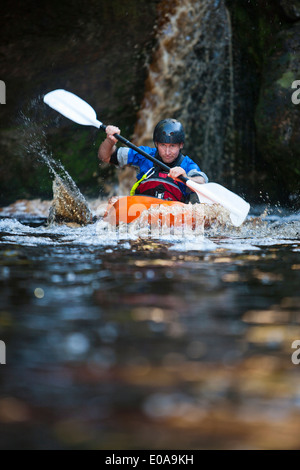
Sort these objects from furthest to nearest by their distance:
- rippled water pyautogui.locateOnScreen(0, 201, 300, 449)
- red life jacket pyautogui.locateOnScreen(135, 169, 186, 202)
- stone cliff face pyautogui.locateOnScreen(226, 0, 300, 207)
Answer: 1. stone cliff face pyautogui.locateOnScreen(226, 0, 300, 207)
2. red life jacket pyautogui.locateOnScreen(135, 169, 186, 202)
3. rippled water pyautogui.locateOnScreen(0, 201, 300, 449)

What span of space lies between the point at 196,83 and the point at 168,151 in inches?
154

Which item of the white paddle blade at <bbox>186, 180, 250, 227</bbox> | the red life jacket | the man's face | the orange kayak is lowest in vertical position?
the orange kayak

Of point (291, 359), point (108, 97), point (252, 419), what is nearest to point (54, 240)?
point (291, 359)

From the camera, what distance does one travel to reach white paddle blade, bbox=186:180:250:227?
538 cm

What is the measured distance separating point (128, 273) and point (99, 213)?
15.9 ft

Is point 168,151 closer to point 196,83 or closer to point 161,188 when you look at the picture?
point 161,188

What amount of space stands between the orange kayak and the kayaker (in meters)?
0.33

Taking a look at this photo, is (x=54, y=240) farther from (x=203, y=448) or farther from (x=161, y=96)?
(x=161, y=96)

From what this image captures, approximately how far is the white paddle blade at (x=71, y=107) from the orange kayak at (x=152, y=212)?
3.39 ft
